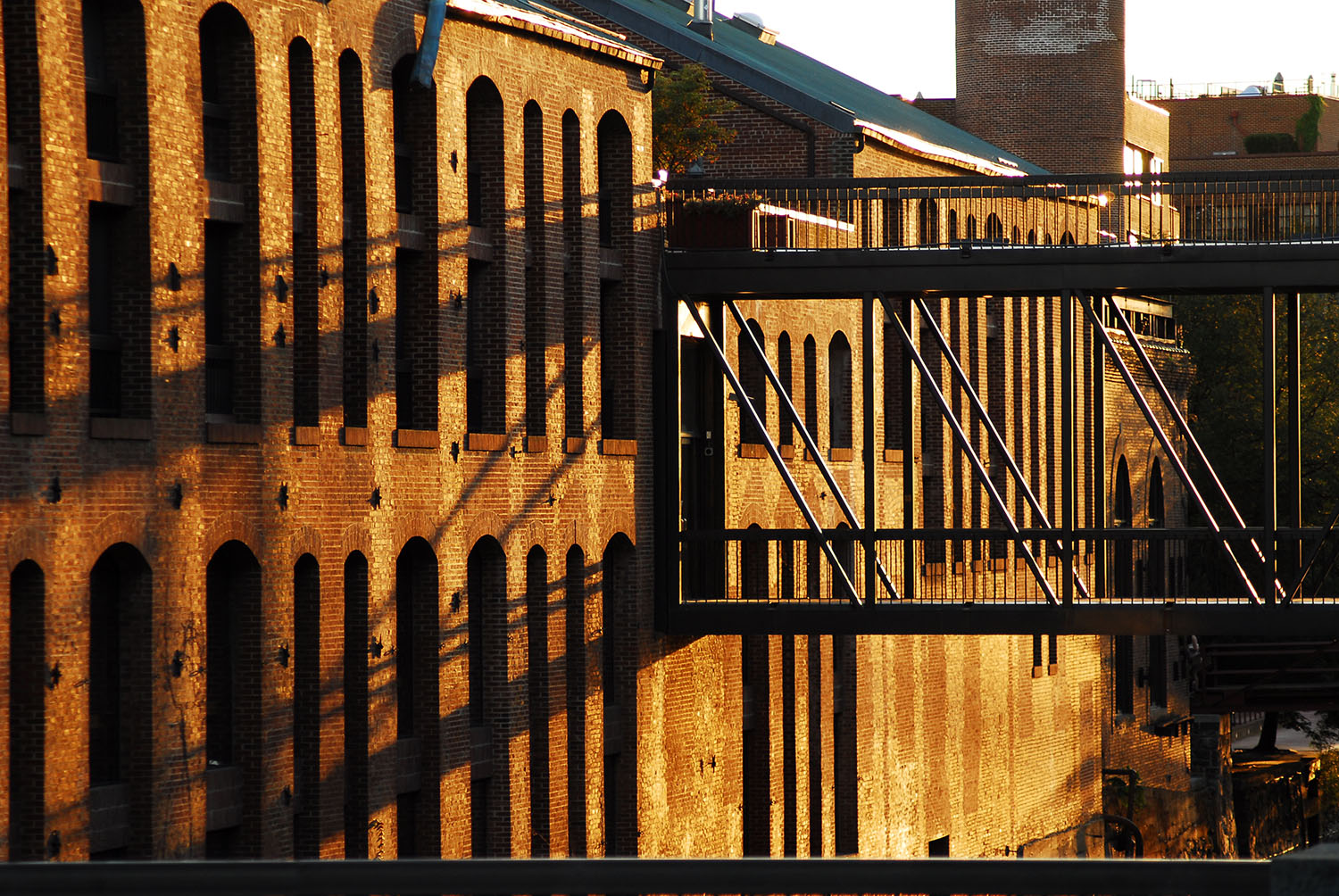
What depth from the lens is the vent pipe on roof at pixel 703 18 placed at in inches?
1591

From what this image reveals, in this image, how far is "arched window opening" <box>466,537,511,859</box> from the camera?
26.1 metres

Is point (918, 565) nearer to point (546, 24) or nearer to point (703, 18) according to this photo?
point (703, 18)

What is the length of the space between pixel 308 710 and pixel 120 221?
18.3 feet

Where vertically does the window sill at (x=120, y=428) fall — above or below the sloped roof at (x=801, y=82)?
below

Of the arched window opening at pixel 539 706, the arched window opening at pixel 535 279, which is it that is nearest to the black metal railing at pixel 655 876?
the arched window opening at pixel 539 706

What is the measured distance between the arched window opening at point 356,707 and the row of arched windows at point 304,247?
169 cm

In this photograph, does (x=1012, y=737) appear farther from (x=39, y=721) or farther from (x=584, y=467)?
(x=39, y=721)

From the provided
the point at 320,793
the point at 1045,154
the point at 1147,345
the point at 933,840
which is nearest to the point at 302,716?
the point at 320,793

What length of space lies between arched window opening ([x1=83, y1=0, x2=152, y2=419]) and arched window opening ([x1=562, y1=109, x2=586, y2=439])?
9190mm

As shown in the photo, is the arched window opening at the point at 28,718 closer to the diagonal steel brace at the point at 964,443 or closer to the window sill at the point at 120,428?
the window sill at the point at 120,428

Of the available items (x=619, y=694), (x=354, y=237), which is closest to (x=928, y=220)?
(x=619, y=694)

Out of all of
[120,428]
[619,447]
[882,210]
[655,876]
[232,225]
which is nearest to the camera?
[655,876]

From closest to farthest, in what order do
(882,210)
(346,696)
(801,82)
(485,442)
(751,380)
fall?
(346,696), (485,442), (751,380), (882,210), (801,82)

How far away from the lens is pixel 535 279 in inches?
1080
